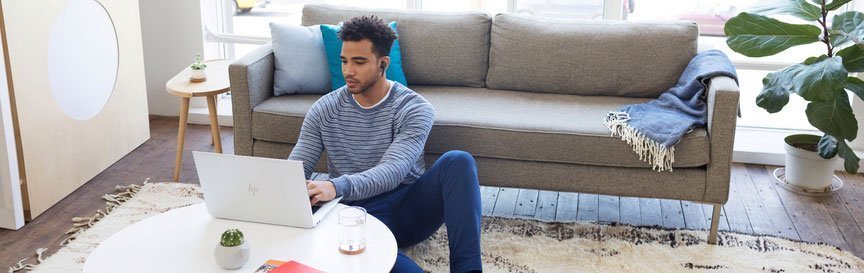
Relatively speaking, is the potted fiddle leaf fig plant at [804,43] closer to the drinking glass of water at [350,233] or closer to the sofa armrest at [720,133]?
the sofa armrest at [720,133]

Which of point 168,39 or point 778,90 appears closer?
point 778,90

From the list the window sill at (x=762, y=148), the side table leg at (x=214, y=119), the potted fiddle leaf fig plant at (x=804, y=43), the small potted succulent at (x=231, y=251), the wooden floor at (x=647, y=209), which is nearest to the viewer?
the small potted succulent at (x=231, y=251)

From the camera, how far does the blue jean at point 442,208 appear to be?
8.51 feet

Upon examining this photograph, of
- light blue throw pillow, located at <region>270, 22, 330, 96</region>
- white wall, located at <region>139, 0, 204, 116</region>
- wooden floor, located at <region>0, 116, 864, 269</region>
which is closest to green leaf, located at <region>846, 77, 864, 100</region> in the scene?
wooden floor, located at <region>0, 116, 864, 269</region>

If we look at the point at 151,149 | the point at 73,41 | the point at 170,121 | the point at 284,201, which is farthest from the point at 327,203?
the point at 170,121

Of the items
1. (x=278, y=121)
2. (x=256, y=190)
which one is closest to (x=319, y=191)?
(x=256, y=190)

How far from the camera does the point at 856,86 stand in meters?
3.45

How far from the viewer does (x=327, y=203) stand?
2.41 metres

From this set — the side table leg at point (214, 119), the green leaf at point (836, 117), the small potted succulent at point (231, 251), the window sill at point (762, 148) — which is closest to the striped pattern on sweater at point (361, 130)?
the small potted succulent at point (231, 251)

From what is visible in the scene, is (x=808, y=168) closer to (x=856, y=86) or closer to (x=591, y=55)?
(x=856, y=86)

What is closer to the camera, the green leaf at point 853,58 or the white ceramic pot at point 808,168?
the green leaf at point 853,58

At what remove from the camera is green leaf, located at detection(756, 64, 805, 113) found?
337 cm

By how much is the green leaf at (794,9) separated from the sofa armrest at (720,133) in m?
0.44

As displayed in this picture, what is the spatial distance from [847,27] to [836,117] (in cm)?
32
